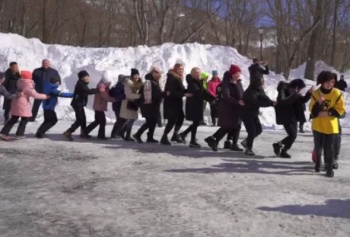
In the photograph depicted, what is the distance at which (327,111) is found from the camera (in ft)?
24.4

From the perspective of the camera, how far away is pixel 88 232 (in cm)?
481

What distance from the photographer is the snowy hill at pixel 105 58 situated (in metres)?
18.2

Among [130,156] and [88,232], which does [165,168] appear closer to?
[130,156]

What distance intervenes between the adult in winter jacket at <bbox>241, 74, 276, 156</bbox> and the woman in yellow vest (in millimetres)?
1380

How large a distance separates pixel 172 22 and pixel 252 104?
2258 cm

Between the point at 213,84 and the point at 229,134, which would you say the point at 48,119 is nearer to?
the point at 229,134

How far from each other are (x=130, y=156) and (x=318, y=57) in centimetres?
3303

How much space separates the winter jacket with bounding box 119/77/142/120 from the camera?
10672 millimetres

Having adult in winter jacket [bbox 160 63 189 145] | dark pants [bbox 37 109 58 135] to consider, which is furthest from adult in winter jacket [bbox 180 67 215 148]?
dark pants [bbox 37 109 58 135]

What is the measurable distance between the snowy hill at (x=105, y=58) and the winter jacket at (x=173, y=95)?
6.96m

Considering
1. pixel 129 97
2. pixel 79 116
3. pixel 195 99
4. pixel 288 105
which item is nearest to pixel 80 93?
pixel 79 116

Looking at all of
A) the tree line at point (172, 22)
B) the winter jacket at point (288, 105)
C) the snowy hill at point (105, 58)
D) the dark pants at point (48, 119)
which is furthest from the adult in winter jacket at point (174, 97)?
the tree line at point (172, 22)

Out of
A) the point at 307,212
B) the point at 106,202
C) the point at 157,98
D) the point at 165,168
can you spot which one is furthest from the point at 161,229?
the point at 157,98

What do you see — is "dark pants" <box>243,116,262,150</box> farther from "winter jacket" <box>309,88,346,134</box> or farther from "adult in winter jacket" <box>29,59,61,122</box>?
"adult in winter jacket" <box>29,59,61,122</box>
